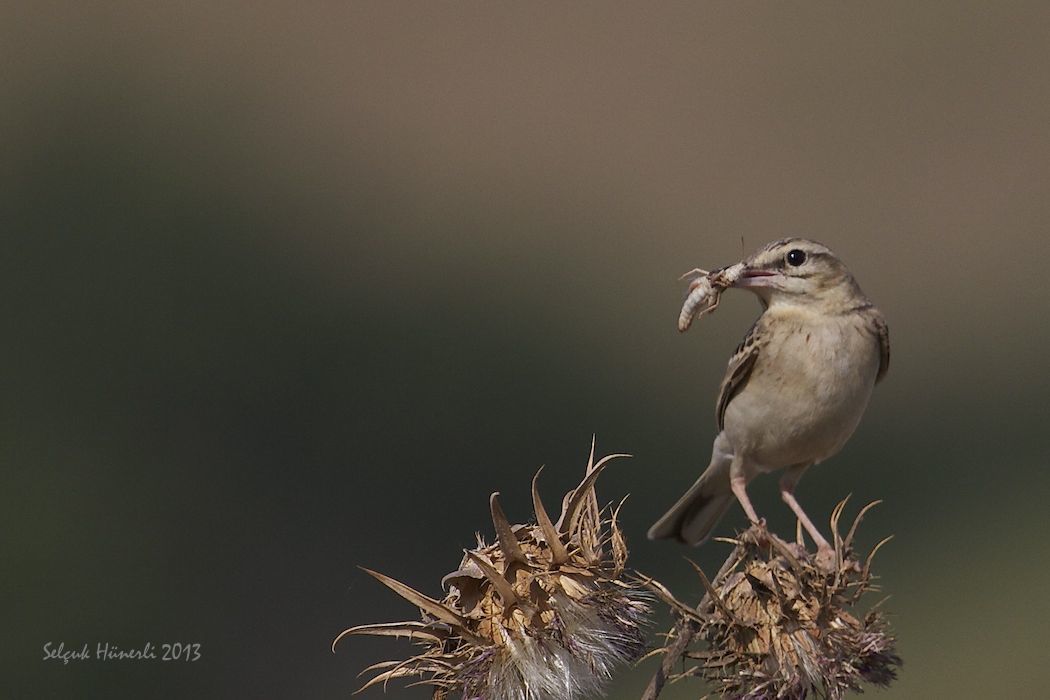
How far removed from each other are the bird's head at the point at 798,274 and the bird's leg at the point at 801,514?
71cm

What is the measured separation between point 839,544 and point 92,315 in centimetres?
1147

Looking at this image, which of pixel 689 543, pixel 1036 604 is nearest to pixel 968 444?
pixel 1036 604

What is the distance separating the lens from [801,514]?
17.1 feet

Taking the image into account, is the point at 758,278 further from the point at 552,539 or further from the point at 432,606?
the point at 432,606

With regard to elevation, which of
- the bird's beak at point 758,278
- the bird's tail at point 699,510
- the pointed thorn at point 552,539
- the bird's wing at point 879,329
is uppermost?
the bird's beak at point 758,278

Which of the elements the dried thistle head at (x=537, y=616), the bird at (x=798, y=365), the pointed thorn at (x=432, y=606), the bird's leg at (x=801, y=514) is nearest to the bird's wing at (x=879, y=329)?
the bird at (x=798, y=365)

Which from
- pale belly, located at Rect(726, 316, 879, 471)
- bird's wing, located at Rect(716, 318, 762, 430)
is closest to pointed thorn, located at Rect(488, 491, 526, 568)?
pale belly, located at Rect(726, 316, 879, 471)

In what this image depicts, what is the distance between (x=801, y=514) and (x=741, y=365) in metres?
0.99

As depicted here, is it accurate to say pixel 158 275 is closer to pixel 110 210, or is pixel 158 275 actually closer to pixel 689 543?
pixel 110 210

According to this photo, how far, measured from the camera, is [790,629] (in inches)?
177

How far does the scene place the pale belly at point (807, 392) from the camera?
5816 millimetres

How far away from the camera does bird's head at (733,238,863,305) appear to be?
5996 mm

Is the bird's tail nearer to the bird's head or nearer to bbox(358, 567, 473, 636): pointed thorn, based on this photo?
the bird's head

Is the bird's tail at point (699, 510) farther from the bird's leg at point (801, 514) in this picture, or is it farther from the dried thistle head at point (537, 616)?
the dried thistle head at point (537, 616)
